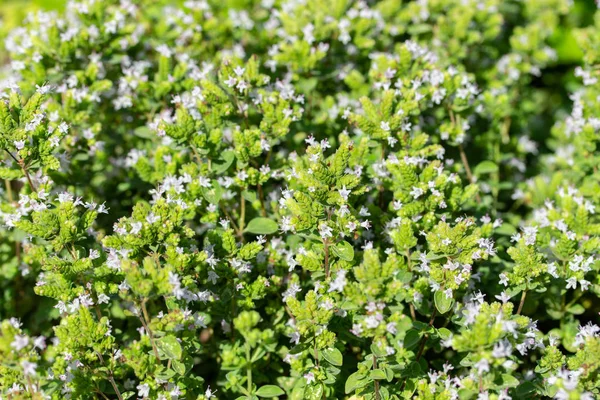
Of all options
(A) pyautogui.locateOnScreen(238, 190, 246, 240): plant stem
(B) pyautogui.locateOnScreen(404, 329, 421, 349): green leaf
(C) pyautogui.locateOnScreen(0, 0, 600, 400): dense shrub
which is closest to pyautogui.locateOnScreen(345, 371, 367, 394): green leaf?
(C) pyautogui.locateOnScreen(0, 0, 600, 400): dense shrub

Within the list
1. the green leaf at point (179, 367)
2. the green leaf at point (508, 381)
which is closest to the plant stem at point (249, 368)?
the green leaf at point (179, 367)

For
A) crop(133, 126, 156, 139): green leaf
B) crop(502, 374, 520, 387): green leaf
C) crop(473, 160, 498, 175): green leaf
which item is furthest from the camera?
crop(473, 160, 498, 175): green leaf

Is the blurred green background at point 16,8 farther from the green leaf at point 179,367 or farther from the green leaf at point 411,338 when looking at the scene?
the green leaf at point 411,338

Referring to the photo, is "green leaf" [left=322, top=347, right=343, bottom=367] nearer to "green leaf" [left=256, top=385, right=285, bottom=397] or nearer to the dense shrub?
the dense shrub

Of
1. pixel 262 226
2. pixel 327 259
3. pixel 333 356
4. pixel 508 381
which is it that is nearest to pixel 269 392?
pixel 333 356

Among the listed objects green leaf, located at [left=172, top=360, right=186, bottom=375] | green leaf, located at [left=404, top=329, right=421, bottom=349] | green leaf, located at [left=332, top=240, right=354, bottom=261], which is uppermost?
green leaf, located at [left=332, top=240, right=354, bottom=261]

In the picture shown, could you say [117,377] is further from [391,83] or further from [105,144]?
[391,83]

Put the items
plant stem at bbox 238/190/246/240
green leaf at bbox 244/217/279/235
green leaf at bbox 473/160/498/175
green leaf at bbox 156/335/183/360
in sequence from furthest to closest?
green leaf at bbox 473/160/498/175, plant stem at bbox 238/190/246/240, green leaf at bbox 244/217/279/235, green leaf at bbox 156/335/183/360
